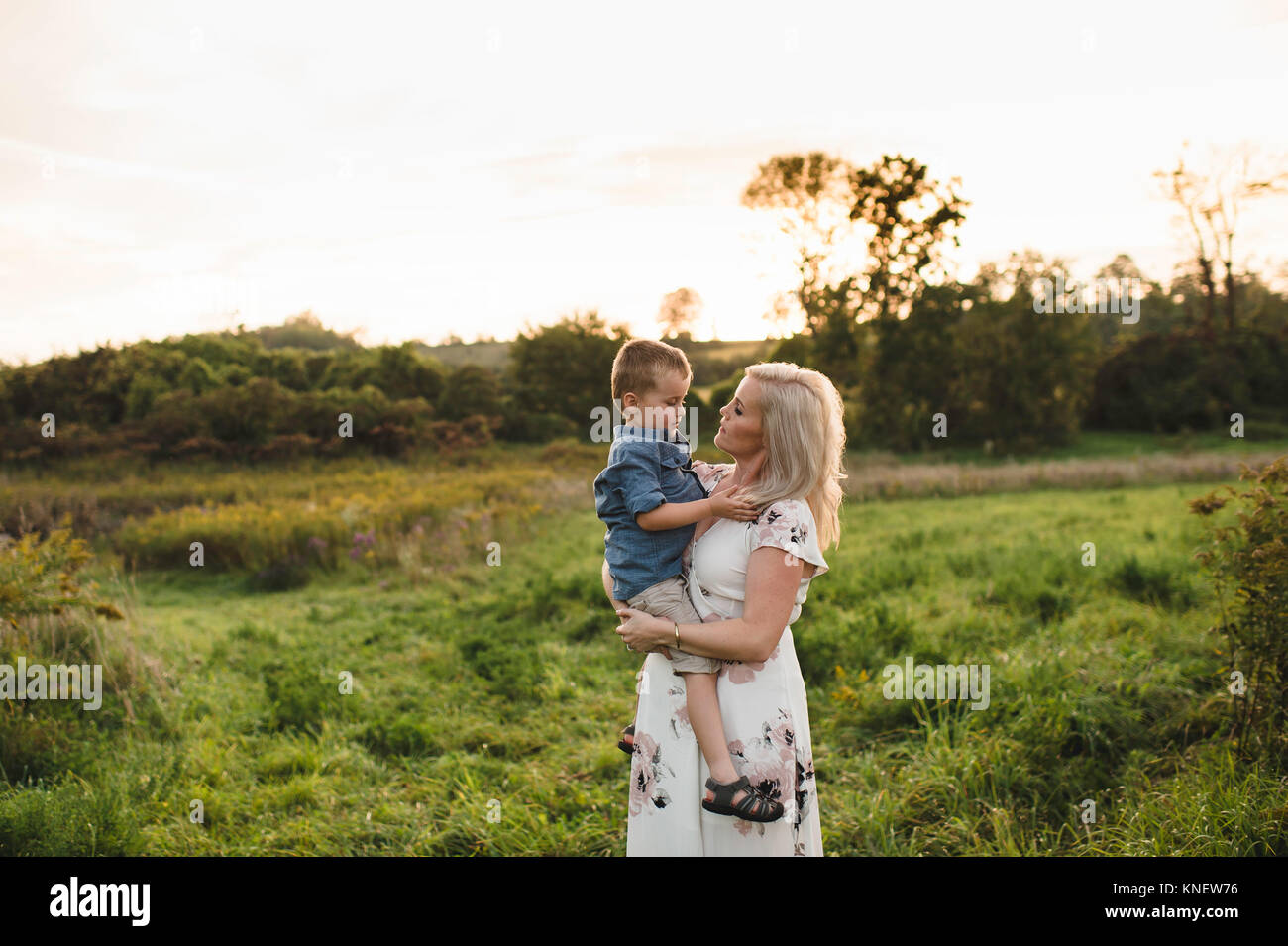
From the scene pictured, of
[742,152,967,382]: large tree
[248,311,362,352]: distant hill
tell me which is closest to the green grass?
[742,152,967,382]: large tree

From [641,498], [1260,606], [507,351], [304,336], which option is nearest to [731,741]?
[641,498]

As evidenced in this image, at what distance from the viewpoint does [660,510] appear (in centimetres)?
243

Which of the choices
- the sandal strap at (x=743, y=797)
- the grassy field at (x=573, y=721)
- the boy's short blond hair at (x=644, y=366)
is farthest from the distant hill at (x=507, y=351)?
the sandal strap at (x=743, y=797)

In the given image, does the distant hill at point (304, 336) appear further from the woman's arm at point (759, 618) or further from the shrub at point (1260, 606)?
the woman's arm at point (759, 618)

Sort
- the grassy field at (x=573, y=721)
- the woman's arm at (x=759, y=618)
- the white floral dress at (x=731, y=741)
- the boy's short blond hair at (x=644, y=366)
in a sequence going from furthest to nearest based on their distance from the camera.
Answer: the grassy field at (x=573, y=721) < the boy's short blond hair at (x=644, y=366) < the white floral dress at (x=731, y=741) < the woman's arm at (x=759, y=618)

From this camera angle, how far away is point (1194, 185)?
1185 inches

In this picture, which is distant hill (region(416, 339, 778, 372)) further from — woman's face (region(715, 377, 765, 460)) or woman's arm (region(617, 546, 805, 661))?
woman's arm (region(617, 546, 805, 661))

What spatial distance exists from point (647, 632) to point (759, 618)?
322 millimetres

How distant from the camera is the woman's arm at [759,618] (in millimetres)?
2227

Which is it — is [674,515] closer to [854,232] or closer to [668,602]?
[668,602]

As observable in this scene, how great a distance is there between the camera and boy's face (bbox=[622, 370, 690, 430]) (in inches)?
102

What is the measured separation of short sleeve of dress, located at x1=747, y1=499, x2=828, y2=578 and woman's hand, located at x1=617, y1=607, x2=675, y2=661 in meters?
0.32

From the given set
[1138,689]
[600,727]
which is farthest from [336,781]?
[1138,689]
